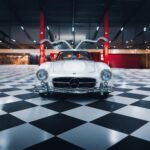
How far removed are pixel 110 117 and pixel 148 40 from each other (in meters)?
16.0

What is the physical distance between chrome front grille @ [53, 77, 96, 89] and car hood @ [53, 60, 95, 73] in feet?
0.40

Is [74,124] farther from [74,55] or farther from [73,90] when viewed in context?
[74,55]

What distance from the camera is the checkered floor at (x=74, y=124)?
4.22ft

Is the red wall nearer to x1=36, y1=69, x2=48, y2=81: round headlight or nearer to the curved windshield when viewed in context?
the curved windshield

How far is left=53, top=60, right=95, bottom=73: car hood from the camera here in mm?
2496

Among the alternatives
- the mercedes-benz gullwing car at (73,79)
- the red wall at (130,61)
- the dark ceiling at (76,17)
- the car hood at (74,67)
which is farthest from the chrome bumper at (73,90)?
the red wall at (130,61)

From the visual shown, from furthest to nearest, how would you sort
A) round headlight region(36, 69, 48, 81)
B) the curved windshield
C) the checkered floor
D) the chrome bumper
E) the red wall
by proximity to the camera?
the red wall → the curved windshield → round headlight region(36, 69, 48, 81) → the chrome bumper → the checkered floor

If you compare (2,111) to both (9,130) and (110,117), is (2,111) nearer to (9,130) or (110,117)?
(9,130)

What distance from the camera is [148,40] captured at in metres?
16.1

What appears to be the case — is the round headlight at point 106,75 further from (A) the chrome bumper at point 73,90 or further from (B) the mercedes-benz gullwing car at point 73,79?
(A) the chrome bumper at point 73,90

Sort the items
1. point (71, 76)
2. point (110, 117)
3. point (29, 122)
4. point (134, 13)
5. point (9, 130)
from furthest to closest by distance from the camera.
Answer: point (134, 13), point (71, 76), point (110, 117), point (29, 122), point (9, 130)

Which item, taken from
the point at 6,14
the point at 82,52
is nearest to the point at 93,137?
the point at 82,52

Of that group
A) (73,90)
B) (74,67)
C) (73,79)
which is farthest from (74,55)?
(73,90)

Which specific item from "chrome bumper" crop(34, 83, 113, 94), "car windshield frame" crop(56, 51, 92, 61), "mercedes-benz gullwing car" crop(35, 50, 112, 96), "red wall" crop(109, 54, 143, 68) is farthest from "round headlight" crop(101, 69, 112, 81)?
"red wall" crop(109, 54, 143, 68)
